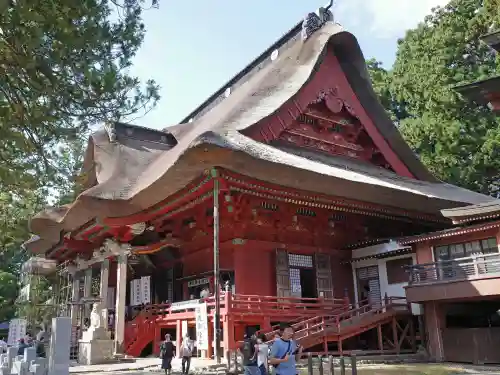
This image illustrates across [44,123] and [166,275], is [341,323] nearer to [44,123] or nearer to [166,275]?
[166,275]

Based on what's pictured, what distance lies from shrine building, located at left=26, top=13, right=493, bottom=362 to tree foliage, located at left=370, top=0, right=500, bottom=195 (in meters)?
5.82

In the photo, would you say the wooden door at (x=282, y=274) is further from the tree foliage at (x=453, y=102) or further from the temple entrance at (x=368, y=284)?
the tree foliage at (x=453, y=102)

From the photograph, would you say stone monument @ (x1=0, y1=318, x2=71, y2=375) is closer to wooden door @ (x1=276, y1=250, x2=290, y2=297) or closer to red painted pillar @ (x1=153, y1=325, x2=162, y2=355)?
red painted pillar @ (x1=153, y1=325, x2=162, y2=355)

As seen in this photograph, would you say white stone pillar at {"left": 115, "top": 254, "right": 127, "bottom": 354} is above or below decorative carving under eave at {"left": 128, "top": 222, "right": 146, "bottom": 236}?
below

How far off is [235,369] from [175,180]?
4440mm

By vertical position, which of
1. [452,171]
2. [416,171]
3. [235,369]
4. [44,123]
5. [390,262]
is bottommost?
[235,369]

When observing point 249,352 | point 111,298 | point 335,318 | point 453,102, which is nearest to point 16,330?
point 111,298

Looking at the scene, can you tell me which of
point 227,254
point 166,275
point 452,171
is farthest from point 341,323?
point 452,171

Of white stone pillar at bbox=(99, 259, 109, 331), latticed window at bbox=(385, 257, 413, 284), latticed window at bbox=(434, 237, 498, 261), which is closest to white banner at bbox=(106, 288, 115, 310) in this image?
white stone pillar at bbox=(99, 259, 109, 331)

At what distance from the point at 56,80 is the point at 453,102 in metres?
18.9

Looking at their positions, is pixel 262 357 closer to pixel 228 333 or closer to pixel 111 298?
pixel 228 333

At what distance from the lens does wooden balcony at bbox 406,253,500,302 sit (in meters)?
11.4

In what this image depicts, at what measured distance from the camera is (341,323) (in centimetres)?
1269

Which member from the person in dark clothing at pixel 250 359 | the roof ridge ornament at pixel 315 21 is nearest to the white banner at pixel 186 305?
the person in dark clothing at pixel 250 359
